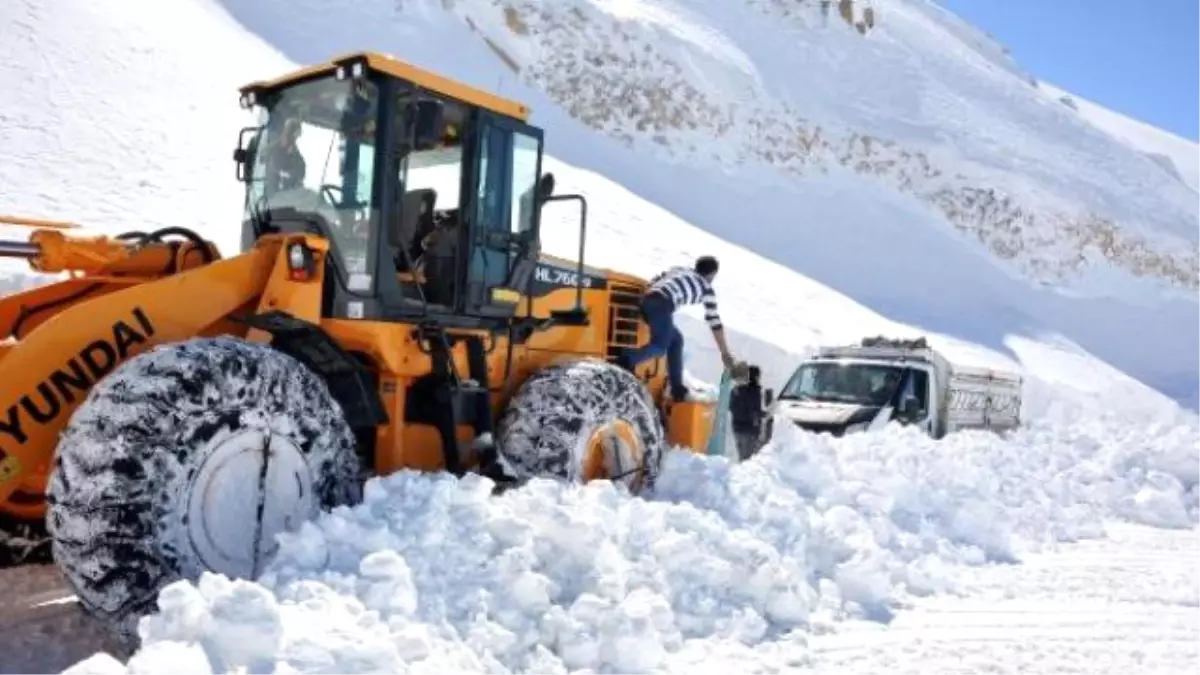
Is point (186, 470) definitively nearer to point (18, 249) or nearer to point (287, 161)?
point (18, 249)

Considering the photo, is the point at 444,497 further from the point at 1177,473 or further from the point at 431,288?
the point at 1177,473

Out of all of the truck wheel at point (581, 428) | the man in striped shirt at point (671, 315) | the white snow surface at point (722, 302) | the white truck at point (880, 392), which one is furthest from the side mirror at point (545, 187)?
the white truck at point (880, 392)

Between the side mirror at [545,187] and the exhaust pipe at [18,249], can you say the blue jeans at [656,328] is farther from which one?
the exhaust pipe at [18,249]

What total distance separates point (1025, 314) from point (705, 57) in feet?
41.5

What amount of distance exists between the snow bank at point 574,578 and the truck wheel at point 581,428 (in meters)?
0.37

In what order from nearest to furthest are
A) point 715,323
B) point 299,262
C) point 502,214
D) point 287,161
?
point 299,262, point 287,161, point 502,214, point 715,323

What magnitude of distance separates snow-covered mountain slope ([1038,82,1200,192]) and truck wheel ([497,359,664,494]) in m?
56.7

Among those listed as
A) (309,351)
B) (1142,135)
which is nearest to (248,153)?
(309,351)

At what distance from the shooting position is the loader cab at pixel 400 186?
5.52 m

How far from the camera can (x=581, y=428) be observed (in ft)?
21.1

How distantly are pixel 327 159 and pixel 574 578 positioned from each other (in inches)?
101

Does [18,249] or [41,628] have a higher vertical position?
[18,249]

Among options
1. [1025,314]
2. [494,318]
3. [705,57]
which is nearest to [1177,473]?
[494,318]

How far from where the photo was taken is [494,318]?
6.42 metres
